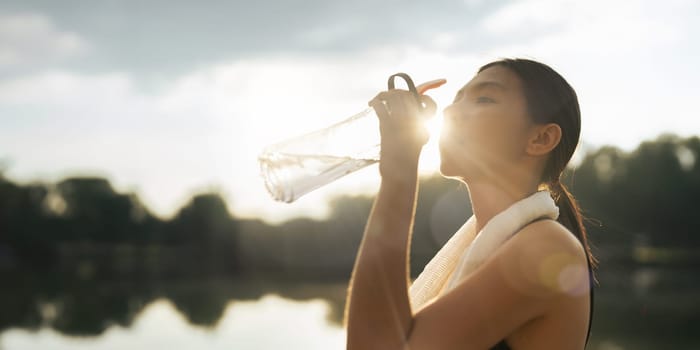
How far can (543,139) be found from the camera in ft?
6.93

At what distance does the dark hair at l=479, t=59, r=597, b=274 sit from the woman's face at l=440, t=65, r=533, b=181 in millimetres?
30

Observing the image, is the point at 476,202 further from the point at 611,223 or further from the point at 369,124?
the point at 611,223

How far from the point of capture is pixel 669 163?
2431 inches

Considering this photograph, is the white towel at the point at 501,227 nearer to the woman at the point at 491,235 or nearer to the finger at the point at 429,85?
the woman at the point at 491,235

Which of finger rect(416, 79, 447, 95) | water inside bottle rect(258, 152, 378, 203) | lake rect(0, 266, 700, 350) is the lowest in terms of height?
lake rect(0, 266, 700, 350)

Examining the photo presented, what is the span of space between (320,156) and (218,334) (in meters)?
33.0

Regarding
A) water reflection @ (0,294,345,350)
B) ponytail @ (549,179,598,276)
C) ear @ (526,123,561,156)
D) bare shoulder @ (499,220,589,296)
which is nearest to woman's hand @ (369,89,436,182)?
bare shoulder @ (499,220,589,296)

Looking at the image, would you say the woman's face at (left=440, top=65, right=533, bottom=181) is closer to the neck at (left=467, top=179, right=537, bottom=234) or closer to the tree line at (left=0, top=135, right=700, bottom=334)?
the neck at (left=467, top=179, right=537, bottom=234)

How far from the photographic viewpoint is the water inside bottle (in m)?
2.14

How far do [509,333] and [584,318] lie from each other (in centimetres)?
23

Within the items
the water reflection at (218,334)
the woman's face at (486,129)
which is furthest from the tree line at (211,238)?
the woman's face at (486,129)

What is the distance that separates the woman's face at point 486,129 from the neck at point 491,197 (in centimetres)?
6

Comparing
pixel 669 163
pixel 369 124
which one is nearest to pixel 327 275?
pixel 669 163

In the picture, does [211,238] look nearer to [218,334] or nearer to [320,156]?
[218,334]
